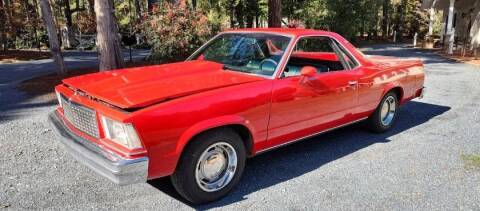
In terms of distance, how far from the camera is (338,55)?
204 inches

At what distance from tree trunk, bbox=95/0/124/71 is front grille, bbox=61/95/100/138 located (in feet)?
18.1

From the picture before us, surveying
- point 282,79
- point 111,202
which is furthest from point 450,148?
point 111,202

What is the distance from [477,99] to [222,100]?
277 inches

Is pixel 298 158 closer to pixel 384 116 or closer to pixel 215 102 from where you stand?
pixel 215 102

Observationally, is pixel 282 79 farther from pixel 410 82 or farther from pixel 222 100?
pixel 410 82

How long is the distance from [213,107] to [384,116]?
348 cm

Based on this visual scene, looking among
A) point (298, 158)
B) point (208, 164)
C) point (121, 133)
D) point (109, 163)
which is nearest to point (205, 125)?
point (208, 164)

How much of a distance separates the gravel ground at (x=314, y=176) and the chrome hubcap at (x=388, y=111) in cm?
27

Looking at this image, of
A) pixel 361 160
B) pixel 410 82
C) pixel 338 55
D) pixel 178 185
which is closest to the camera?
pixel 178 185

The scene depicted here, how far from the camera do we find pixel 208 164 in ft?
12.0

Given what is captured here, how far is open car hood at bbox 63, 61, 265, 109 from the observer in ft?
10.9

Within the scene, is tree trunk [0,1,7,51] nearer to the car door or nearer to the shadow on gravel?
the car door

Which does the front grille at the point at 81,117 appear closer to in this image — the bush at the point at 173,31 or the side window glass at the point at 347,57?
the side window glass at the point at 347,57

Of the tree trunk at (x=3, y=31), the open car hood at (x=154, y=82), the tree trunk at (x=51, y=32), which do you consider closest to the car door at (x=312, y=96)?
the open car hood at (x=154, y=82)
